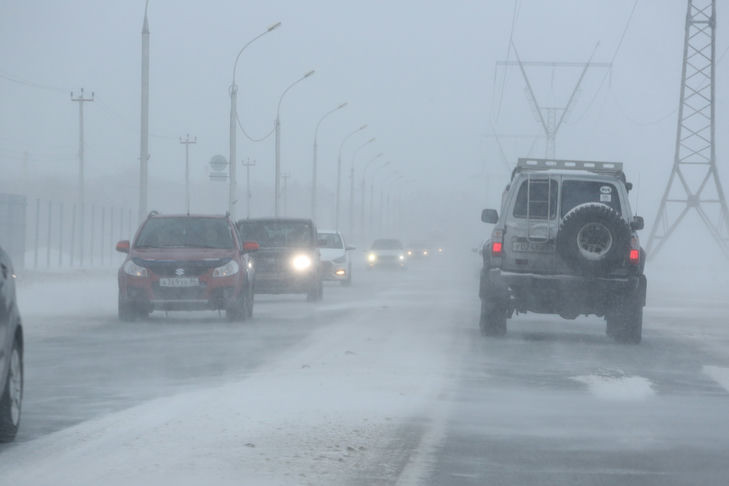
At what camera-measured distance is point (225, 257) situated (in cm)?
2038

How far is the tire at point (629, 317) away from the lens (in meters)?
A: 16.8

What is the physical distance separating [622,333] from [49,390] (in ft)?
28.1

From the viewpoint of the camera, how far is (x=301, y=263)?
27281 mm

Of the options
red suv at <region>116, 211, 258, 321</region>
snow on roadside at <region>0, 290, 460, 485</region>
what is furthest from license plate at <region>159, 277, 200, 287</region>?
snow on roadside at <region>0, 290, 460, 485</region>

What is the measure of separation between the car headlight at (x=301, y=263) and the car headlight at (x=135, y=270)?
733cm

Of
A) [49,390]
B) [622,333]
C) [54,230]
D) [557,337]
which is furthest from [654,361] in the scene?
[54,230]

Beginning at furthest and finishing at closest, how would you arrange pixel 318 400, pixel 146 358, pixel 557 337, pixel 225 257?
pixel 225 257 < pixel 557 337 < pixel 146 358 < pixel 318 400

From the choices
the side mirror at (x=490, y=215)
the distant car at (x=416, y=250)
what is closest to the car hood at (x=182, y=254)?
the side mirror at (x=490, y=215)

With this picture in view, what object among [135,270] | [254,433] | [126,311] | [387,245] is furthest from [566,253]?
[387,245]

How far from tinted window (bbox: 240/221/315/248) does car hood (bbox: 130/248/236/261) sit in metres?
7.52

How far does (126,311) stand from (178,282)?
1.10 meters

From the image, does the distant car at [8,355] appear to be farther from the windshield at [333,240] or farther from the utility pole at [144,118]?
the windshield at [333,240]

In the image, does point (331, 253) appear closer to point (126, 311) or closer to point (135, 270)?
point (126, 311)

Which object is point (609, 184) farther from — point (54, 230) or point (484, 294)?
point (54, 230)
